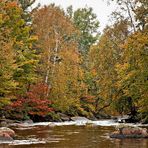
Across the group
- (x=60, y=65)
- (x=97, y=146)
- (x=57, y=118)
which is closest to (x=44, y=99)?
(x=57, y=118)

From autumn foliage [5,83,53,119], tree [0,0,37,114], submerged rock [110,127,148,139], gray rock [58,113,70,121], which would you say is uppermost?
tree [0,0,37,114]

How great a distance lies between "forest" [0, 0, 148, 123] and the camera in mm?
36219

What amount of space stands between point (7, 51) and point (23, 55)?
26.2 feet

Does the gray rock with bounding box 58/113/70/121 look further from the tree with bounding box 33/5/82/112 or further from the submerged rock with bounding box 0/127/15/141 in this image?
the submerged rock with bounding box 0/127/15/141

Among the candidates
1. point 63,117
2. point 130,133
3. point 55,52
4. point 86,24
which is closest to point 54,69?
point 55,52

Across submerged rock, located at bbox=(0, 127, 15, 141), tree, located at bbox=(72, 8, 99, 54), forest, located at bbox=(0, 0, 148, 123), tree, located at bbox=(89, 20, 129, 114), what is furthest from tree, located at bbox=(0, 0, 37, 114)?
tree, located at bbox=(72, 8, 99, 54)

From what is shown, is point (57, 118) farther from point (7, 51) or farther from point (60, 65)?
point (7, 51)

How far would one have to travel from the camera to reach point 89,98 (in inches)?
2232

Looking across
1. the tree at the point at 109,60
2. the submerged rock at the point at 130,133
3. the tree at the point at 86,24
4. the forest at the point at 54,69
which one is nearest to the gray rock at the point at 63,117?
the forest at the point at 54,69

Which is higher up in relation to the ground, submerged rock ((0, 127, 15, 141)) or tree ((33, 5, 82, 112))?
tree ((33, 5, 82, 112))

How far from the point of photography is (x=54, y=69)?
47.6m

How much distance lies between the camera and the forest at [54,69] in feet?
119

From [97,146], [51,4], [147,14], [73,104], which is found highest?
[51,4]

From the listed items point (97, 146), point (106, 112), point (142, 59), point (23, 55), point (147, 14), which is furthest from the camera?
point (106, 112)
